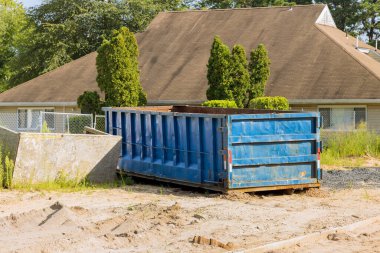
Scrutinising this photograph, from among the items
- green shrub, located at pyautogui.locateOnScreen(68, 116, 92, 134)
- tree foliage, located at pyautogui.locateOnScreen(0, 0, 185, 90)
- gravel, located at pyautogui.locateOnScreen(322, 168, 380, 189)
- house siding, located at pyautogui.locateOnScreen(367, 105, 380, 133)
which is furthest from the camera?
tree foliage, located at pyautogui.locateOnScreen(0, 0, 185, 90)

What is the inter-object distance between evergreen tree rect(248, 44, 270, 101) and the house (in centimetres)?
159

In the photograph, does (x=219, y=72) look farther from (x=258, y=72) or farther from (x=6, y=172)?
(x=6, y=172)

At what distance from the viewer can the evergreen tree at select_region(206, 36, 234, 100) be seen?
30.7 meters

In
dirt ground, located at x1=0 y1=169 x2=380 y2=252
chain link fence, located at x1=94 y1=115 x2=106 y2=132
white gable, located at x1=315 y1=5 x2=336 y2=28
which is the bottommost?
dirt ground, located at x1=0 y1=169 x2=380 y2=252

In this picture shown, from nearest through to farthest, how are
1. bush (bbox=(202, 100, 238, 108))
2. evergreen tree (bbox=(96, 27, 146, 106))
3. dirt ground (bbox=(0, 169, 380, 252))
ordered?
dirt ground (bbox=(0, 169, 380, 252))
bush (bbox=(202, 100, 238, 108))
evergreen tree (bbox=(96, 27, 146, 106))

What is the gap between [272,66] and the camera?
116 feet

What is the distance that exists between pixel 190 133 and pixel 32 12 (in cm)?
4112

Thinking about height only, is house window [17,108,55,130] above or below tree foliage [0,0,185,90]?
below

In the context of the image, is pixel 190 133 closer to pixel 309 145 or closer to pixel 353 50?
pixel 309 145

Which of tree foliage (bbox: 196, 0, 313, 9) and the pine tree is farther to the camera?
tree foliage (bbox: 196, 0, 313, 9)

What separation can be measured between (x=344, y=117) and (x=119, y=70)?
31.6 ft

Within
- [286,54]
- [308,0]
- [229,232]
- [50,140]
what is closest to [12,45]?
[308,0]

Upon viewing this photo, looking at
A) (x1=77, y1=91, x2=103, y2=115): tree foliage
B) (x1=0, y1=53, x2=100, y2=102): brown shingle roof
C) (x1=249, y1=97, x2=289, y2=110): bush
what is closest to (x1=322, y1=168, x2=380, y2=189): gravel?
(x1=249, y1=97, x2=289, y2=110): bush

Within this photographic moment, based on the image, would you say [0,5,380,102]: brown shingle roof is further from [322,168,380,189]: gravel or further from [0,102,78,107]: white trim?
[322,168,380,189]: gravel
